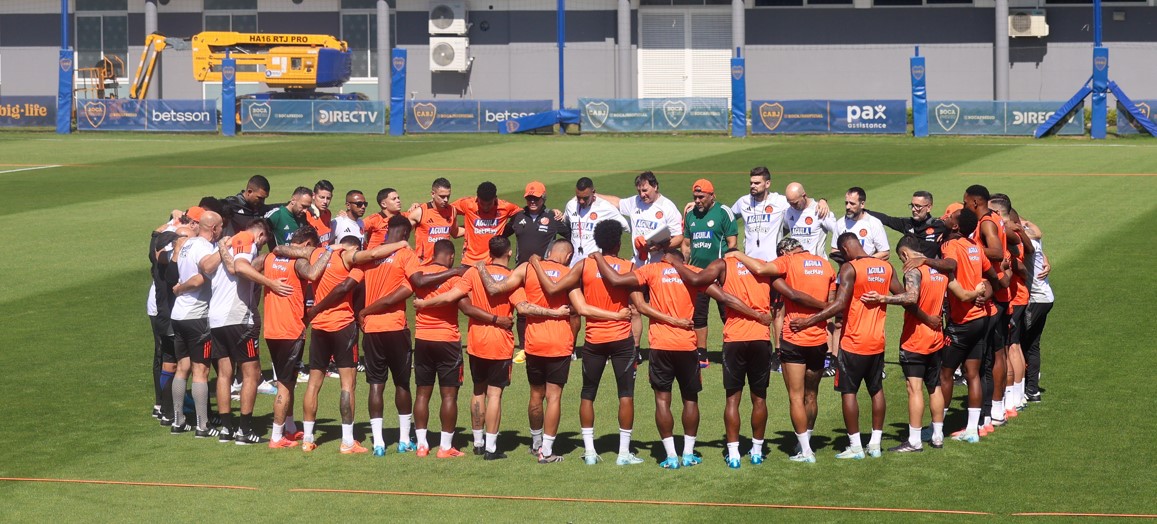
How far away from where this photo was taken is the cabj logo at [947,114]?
4319cm

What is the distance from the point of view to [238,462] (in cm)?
1187

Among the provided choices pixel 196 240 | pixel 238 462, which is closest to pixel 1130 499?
pixel 238 462

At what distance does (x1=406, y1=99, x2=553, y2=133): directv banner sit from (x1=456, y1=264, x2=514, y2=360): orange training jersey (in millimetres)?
34982

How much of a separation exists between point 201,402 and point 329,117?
3501cm

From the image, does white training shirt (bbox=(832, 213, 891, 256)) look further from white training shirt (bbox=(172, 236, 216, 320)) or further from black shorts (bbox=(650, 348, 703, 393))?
white training shirt (bbox=(172, 236, 216, 320))

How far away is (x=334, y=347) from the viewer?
12.2 metres

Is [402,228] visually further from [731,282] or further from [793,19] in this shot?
[793,19]

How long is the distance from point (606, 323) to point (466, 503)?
2.05 m

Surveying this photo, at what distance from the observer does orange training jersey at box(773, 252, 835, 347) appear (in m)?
11.6

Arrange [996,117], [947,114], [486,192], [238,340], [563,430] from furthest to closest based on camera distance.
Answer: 1. [947,114]
2. [996,117]
3. [486,192]
4. [563,430]
5. [238,340]

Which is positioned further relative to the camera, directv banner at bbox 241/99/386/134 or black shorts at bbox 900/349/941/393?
directv banner at bbox 241/99/386/134

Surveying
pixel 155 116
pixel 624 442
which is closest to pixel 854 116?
pixel 155 116

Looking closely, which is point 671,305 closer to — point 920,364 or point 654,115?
point 920,364

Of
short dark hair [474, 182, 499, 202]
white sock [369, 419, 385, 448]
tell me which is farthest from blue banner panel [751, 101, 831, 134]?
white sock [369, 419, 385, 448]
